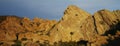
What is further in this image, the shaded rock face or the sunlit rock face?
the sunlit rock face

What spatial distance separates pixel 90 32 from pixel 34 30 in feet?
113

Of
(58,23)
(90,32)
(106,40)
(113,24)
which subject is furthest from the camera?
(58,23)

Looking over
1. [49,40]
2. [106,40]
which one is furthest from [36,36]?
[106,40]

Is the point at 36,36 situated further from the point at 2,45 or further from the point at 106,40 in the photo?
the point at 106,40

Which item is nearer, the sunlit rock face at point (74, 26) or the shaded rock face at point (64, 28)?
the shaded rock face at point (64, 28)

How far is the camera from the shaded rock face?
163m

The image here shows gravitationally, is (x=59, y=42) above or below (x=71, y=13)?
below

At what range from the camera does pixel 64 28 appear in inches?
7116

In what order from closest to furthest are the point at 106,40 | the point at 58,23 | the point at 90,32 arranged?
the point at 106,40 → the point at 90,32 → the point at 58,23

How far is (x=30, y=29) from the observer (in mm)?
180625

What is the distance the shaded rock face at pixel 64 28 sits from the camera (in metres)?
163

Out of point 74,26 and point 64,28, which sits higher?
point 74,26

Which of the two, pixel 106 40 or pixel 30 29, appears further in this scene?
pixel 30 29

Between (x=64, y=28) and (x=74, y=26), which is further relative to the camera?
(x=74, y=26)
